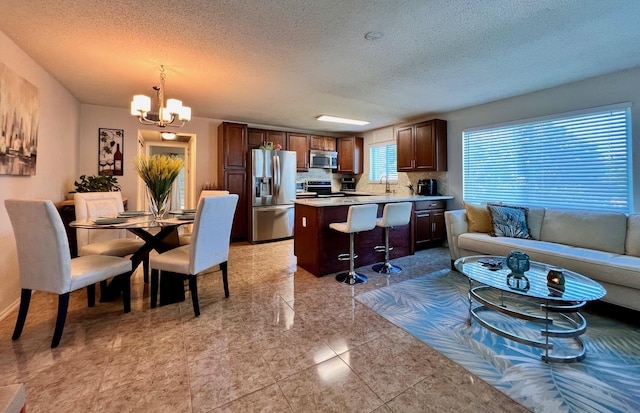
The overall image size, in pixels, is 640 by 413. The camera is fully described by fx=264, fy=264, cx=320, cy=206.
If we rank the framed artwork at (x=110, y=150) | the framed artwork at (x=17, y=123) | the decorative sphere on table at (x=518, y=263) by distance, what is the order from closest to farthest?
the decorative sphere on table at (x=518, y=263)
the framed artwork at (x=17, y=123)
the framed artwork at (x=110, y=150)

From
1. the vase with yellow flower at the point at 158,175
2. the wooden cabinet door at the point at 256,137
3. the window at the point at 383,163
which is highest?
the wooden cabinet door at the point at 256,137

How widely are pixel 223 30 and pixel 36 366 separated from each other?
2658mm

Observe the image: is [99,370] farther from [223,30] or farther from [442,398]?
[223,30]

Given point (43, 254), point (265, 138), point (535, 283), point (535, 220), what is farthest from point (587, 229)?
point (265, 138)

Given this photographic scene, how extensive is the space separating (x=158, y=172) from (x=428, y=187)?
4151 millimetres

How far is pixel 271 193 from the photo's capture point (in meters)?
A: 5.11

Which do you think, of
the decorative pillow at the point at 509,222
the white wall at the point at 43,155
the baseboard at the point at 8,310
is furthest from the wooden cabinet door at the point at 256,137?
the decorative pillow at the point at 509,222

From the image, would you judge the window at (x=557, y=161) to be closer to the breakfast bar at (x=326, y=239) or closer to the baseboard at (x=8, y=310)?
the breakfast bar at (x=326, y=239)

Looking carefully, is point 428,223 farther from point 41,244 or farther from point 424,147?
point 41,244

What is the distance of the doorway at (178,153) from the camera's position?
4.93m

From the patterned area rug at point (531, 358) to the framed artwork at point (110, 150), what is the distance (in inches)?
177

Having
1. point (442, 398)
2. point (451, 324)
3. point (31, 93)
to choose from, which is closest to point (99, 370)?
point (442, 398)

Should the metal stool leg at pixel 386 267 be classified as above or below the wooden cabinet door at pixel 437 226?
below

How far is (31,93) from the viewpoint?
2578 millimetres
